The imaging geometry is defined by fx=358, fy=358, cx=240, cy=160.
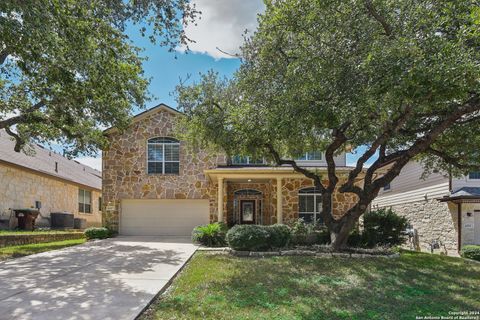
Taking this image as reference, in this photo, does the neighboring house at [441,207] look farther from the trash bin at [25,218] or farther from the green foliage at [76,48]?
the trash bin at [25,218]

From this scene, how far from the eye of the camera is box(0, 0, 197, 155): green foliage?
19.1ft

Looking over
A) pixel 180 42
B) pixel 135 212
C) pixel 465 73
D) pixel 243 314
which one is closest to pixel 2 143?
pixel 135 212

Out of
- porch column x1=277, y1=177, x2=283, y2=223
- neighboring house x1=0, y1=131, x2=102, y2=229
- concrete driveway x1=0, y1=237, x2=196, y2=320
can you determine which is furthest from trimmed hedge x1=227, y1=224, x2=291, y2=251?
neighboring house x1=0, y1=131, x2=102, y2=229

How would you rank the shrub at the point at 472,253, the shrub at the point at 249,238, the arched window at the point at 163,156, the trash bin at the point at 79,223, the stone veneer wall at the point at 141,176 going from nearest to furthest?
the shrub at the point at 249,238 < the shrub at the point at 472,253 < the stone veneer wall at the point at 141,176 < the arched window at the point at 163,156 < the trash bin at the point at 79,223

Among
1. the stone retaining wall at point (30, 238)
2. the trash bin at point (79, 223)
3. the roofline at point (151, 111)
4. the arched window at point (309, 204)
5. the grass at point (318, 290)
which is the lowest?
the trash bin at point (79, 223)

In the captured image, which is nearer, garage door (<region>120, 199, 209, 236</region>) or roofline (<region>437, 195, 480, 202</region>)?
roofline (<region>437, 195, 480, 202</region>)

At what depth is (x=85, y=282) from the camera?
296 inches

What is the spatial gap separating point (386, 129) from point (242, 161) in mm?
10263

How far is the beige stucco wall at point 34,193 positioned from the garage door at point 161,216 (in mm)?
5703

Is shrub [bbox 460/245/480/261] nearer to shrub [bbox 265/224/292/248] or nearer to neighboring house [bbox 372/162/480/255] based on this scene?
neighboring house [bbox 372/162/480/255]

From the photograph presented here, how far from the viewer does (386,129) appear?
9523mm

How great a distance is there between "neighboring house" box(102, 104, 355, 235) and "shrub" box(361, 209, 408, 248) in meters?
4.74

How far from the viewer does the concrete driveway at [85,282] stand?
565 centimetres

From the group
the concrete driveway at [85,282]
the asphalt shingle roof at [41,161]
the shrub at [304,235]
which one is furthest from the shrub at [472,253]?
the asphalt shingle roof at [41,161]
